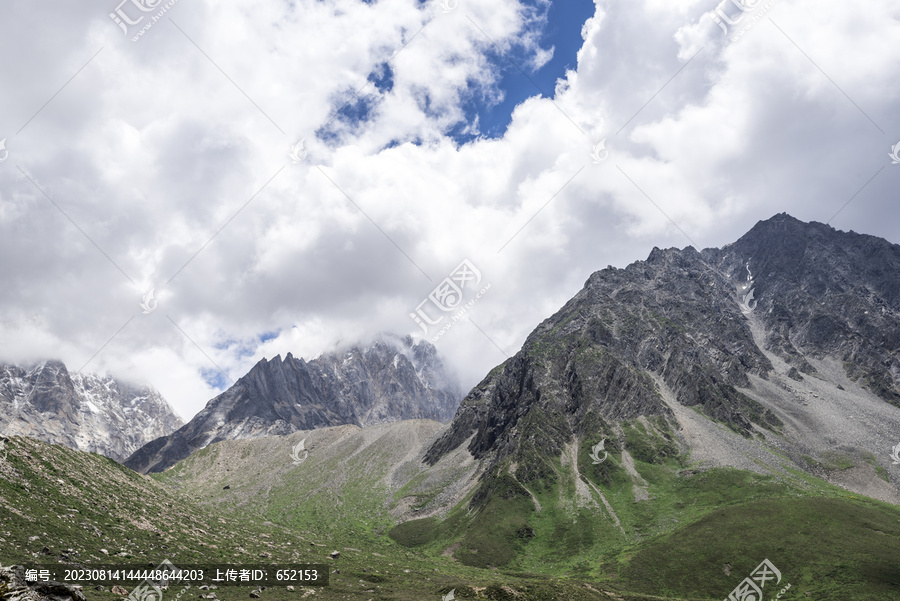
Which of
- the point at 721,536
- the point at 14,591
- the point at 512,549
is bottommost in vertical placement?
the point at 721,536

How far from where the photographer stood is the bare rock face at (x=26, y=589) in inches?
862

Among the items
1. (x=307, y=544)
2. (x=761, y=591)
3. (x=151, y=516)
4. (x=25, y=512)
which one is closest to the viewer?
(x=25, y=512)

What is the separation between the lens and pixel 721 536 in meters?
124

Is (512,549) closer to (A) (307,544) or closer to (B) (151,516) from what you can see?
(A) (307,544)

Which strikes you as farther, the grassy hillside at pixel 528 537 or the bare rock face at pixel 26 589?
the grassy hillside at pixel 528 537

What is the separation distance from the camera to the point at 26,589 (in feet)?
73.3

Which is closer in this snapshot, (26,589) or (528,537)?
(26,589)

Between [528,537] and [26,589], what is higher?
[26,589]

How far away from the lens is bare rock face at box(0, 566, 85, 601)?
21906 mm

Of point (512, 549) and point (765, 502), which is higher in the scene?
point (512, 549)

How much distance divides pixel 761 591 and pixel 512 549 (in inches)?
2938

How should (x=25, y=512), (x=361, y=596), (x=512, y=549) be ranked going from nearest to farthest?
(x=25, y=512) < (x=361, y=596) < (x=512, y=549)

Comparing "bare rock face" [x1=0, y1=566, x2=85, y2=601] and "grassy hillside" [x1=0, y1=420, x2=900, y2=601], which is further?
"grassy hillside" [x1=0, y1=420, x2=900, y2=601]

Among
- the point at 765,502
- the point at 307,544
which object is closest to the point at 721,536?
the point at 765,502
